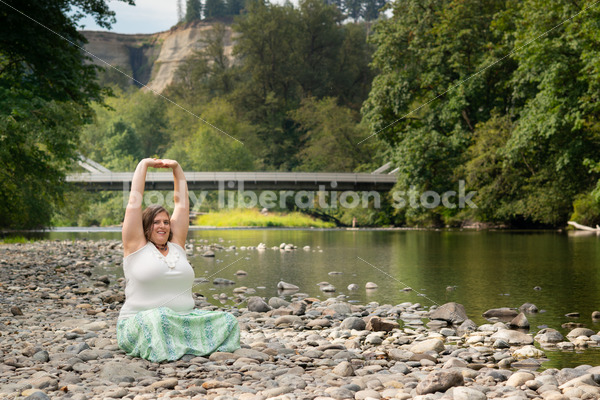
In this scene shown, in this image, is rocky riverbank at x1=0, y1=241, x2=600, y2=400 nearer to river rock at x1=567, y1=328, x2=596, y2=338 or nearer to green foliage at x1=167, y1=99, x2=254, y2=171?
river rock at x1=567, y1=328, x2=596, y2=338

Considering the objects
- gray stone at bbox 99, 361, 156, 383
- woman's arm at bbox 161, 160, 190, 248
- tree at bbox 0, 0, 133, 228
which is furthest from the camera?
tree at bbox 0, 0, 133, 228

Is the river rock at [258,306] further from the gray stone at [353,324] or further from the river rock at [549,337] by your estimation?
the river rock at [549,337]

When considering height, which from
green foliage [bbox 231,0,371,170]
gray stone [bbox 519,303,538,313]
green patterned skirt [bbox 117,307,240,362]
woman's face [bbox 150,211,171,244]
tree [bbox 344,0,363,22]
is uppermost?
tree [bbox 344,0,363,22]

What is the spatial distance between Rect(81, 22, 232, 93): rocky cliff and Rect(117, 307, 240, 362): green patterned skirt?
352 ft

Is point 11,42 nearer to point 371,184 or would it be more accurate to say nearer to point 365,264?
point 365,264

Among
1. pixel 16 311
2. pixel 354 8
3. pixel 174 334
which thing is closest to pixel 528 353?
pixel 174 334

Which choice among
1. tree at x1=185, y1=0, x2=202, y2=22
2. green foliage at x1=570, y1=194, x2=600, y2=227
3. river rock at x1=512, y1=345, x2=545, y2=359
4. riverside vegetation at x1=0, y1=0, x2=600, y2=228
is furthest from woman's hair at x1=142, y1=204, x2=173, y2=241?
tree at x1=185, y1=0, x2=202, y2=22

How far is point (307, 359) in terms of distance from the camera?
528 centimetres

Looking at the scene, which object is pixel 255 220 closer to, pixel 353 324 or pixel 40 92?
pixel 40 92

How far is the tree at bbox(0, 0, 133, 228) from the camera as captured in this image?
13.1 m

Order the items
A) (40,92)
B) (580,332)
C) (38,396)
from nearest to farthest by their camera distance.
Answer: (38,396)
(580,332)
(40,92)

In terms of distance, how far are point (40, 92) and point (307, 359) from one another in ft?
Result: 40.8

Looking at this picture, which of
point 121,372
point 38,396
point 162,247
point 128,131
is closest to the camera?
point 38,396

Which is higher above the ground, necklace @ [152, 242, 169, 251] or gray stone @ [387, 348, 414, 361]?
necklace @ [152, 242, 169, 251]
